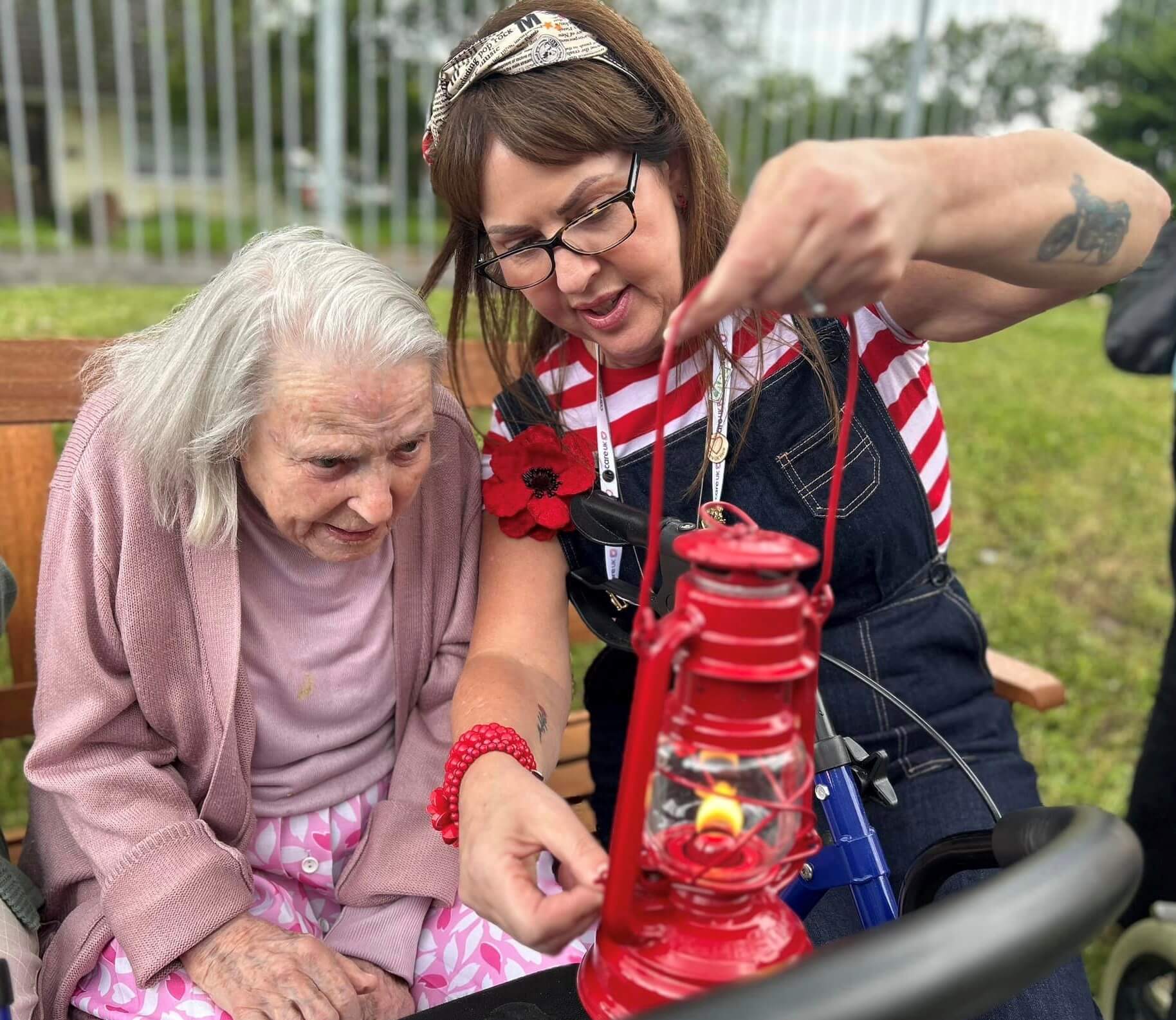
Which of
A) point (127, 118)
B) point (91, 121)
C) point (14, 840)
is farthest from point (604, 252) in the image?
point (91, 121)

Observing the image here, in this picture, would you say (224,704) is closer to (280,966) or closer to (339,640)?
(339,640)

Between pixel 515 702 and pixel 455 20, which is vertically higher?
pixel 455 20

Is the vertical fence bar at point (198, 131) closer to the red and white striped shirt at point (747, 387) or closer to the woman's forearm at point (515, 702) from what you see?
the red and white striped shirt at point (747, 387)

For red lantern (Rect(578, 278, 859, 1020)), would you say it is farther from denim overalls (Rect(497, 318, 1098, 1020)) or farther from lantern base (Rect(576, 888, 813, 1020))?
denim overalls (Rect(497, 318, 1098, 1020))

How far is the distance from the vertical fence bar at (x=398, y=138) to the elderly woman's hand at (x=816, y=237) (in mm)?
6109

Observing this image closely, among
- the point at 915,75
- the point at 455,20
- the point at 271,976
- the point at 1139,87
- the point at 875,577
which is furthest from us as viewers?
the point at 1139,87

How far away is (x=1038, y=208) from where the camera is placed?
1.19 meters

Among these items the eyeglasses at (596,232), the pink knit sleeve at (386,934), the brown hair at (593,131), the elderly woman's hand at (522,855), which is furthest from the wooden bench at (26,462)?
the eyeglasses at (596,232)

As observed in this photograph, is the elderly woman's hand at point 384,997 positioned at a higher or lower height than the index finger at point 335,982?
lower

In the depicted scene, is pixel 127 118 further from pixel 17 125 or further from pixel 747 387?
pixel 747 387

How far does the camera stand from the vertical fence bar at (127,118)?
5.68 m

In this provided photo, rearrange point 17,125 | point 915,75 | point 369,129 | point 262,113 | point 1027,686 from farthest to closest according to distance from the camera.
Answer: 1. point 915,75
2. point 369,129
3. point 262,113
4. point 17,125
5. point 1027,686

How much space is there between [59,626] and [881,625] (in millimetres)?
1332

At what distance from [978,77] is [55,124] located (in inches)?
316
